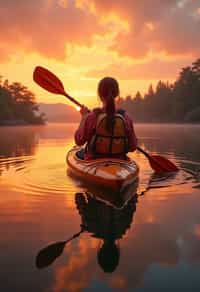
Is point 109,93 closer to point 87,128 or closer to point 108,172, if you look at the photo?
point 87,128

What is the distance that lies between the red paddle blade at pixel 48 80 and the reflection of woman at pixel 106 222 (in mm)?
4073

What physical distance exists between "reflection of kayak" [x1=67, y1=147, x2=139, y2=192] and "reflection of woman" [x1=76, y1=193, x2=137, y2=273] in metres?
0.30

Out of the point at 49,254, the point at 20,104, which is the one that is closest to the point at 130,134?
the point at 49,254

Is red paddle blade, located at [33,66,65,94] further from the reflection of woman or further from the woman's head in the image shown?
the reflection of woman

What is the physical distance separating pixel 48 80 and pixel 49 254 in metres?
6.53

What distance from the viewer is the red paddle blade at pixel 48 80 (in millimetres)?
9117

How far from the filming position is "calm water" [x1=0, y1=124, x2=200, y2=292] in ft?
9.12

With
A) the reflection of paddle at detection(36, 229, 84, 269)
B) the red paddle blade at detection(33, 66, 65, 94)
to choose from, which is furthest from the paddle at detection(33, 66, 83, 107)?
the reflection of paddle at detection(36, 229, 84, 269)

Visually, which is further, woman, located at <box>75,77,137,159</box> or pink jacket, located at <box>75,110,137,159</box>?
pink jacket, located at <box>75,110,137,159</box>

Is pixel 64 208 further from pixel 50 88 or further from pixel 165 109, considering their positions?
pixel 165 109

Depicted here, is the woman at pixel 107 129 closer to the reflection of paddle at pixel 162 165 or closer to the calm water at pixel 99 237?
the calm water at pixel 99 237

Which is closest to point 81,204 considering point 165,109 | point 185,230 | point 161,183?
point 185,230

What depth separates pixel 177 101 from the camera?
80.7 metres

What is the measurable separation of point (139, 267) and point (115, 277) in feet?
0.85
